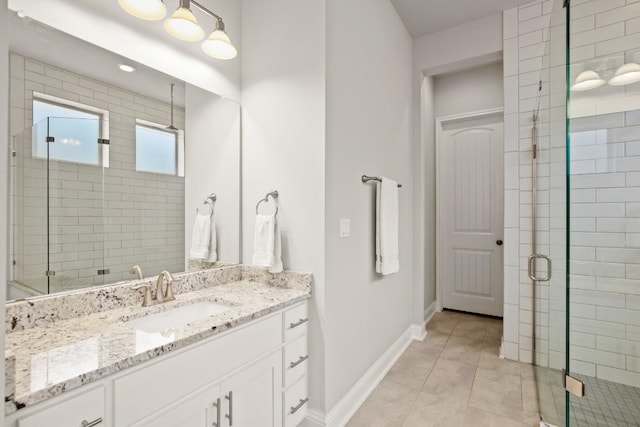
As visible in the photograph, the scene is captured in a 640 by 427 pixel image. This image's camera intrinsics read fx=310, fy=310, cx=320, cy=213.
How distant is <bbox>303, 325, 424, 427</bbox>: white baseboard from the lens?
5.76 feet

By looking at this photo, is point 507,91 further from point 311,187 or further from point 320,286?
point 320,286

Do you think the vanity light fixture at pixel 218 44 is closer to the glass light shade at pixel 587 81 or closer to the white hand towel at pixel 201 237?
the white hand towel at pixel 201 237

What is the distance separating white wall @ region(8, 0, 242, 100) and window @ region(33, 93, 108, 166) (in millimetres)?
316

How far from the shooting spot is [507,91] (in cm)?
271

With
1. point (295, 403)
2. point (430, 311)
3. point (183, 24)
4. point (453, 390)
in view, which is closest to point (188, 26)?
point (183, 24)

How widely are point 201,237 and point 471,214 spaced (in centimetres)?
320

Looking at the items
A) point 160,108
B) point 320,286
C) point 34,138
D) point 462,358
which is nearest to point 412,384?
point 462,358

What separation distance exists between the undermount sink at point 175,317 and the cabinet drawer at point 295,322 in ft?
1.00

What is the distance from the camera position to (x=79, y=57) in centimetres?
133

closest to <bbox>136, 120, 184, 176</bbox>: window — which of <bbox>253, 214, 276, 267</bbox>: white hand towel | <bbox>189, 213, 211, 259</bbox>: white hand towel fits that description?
<bbox>189, 213, 211, 259</bbox>: white hand towel

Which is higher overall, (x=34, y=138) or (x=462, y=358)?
(x=34, y=138)

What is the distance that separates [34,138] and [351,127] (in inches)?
61.4

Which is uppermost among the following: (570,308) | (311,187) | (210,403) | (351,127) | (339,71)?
(339,71)

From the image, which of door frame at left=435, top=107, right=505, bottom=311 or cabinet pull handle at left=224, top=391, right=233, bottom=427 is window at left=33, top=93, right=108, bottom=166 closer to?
cabinet pull handle at left=224, top=391, right=233, bottom=427
